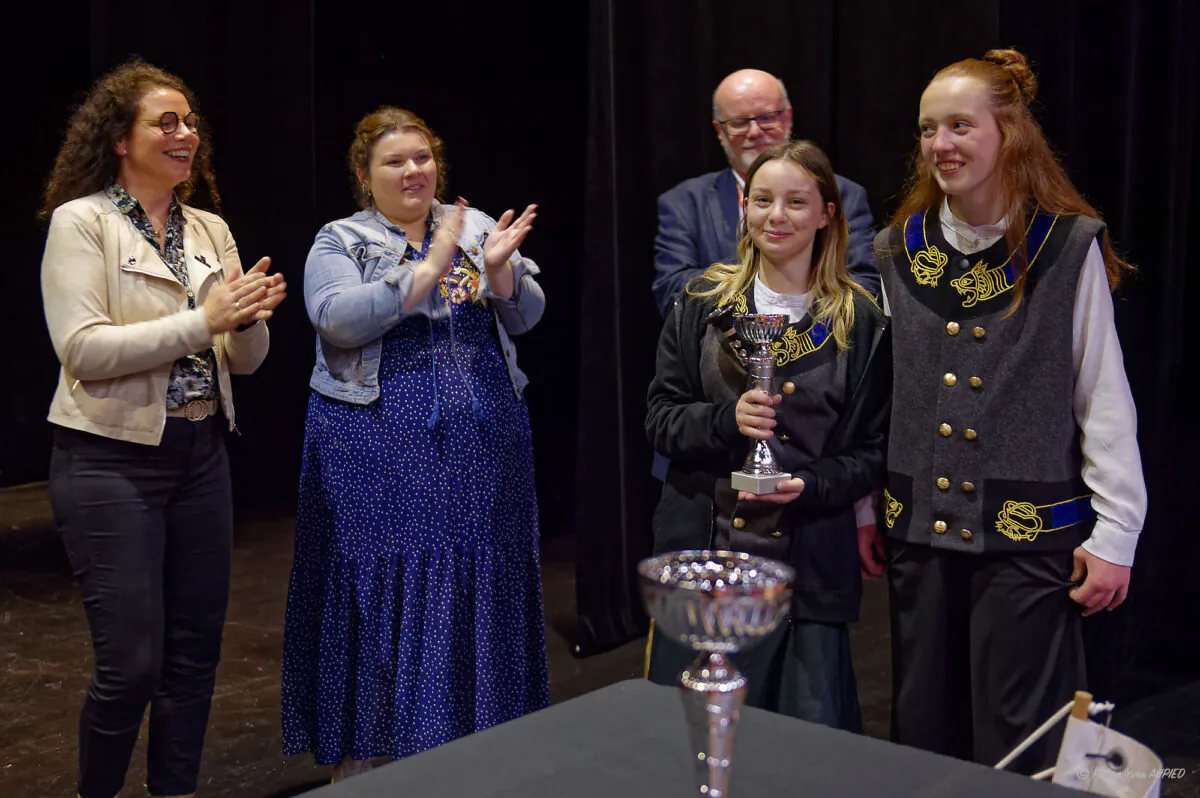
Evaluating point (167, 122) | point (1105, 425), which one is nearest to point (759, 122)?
point (1105, 425)

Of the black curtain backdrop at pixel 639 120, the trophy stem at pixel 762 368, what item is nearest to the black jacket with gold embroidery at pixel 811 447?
the trophy stem at pixel 762 368

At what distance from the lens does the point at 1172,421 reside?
441cm

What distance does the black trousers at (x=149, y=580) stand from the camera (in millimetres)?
2447

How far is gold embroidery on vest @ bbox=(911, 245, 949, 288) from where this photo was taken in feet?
7.47

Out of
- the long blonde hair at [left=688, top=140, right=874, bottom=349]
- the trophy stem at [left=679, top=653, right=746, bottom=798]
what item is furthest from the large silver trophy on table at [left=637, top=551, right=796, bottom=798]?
the long blonde hair at [left=688, top=140, right=874, bottom=349]

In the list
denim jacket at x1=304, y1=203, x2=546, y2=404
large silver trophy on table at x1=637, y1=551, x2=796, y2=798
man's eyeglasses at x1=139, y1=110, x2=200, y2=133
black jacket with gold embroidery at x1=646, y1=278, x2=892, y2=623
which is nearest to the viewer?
large silver trophy on table at x1=637, y1=551, x2=796, y2=798

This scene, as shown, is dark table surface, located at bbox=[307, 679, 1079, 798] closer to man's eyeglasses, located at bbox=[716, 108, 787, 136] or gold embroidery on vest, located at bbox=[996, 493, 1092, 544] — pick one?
gold embroidery on vest, located at bbox=[996, 493, 1092, 544]

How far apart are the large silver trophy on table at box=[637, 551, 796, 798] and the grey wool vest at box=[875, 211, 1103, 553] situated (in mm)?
1083

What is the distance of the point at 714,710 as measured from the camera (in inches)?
44.7

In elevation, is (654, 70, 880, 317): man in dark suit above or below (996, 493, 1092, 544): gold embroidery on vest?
above

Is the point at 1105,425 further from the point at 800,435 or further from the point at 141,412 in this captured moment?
the point at 141,412

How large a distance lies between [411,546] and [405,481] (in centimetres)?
15

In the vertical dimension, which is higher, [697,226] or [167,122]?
[167,122]

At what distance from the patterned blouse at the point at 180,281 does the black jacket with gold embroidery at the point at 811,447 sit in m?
1.00
